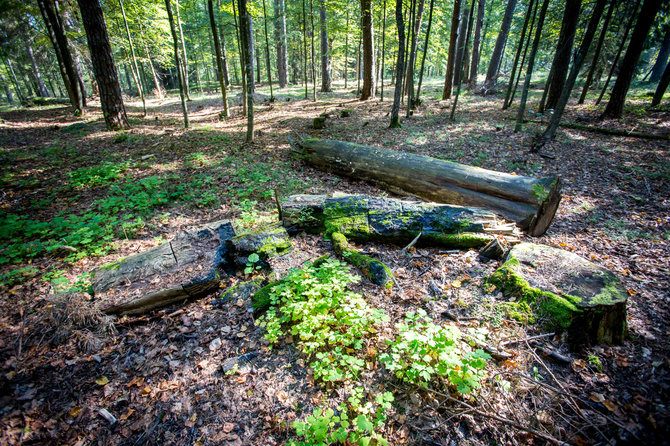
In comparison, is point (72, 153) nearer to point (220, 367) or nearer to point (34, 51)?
point (220, 367)

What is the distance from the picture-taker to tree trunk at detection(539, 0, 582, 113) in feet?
29.7

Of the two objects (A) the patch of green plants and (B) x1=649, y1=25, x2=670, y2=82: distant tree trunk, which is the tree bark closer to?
(B) x1=649, y1=25, x2=670, y2=82: distant tree trunk

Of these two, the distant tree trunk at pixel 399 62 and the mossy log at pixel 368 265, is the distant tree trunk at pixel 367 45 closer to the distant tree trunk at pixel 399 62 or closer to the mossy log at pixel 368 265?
the distant tree trunk at pixel 399 62

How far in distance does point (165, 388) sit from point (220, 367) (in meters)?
0.49

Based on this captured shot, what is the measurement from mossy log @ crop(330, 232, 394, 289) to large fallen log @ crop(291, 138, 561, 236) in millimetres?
2827

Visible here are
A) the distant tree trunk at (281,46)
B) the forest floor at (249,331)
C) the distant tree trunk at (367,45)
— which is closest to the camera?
the forest floor at (249,331)

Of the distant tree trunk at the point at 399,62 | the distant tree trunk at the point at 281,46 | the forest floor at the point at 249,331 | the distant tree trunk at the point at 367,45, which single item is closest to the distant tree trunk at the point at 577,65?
the forest floor at the point at 249,331

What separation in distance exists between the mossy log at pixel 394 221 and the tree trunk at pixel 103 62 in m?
10.3

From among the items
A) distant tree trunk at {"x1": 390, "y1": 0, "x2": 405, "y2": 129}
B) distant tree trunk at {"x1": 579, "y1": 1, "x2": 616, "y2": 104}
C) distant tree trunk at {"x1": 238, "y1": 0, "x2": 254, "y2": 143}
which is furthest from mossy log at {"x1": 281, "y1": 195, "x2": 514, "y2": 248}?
distant tree trunk at {"x1": 579, "y1": 1, "x2": 616, "y2": 104}

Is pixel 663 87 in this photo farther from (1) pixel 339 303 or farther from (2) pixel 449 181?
(1) pixel 339 303

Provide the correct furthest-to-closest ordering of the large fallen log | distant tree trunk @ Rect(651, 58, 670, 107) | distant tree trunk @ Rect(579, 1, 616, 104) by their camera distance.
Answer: distant tree trunk @ Rect(651, 58, 670, 107), distant tree trunk @ Rect(579, 1, 616, 104), the large fallen log

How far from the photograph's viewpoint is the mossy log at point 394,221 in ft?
14.0

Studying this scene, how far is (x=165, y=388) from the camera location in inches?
96.1

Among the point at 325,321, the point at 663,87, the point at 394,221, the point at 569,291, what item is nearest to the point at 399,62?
the point at 394,221
